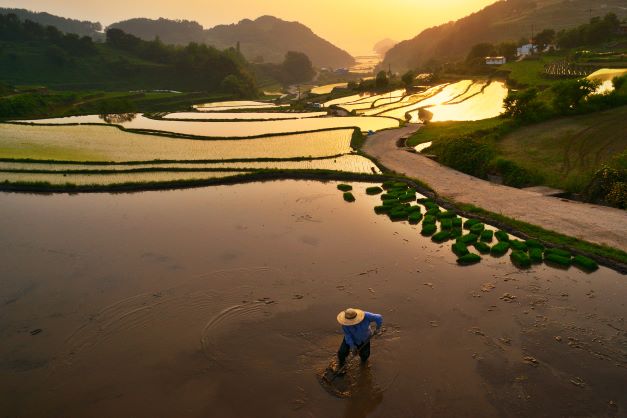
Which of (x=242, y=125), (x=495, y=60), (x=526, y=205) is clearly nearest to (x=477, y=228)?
(x=526, y=205)

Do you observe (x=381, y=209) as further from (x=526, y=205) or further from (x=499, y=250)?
(x=526, y=205)

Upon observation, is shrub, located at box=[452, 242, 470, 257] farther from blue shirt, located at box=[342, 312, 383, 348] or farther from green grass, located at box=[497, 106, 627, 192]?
green grass, located at box=[497, 106, 627, 192]

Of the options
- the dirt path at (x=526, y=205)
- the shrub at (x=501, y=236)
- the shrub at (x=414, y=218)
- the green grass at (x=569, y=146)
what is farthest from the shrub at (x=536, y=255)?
the green grass at (x=569, y=146)

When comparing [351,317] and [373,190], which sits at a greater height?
[351,317]

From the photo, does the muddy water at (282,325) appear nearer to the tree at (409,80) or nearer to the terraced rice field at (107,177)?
the terraced rice field at (107,177)

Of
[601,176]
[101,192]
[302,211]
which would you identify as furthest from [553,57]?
[101,192]
